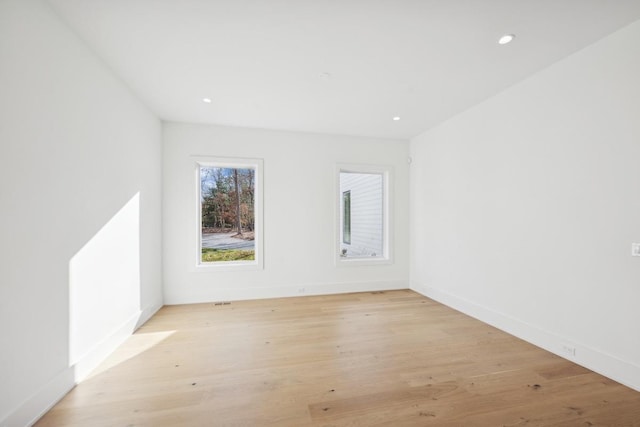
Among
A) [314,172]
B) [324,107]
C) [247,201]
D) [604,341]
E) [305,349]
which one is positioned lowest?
[305,349]

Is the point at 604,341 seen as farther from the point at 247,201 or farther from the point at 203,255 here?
the point at 203,255

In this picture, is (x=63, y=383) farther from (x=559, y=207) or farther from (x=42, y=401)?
(x=559, y=207)

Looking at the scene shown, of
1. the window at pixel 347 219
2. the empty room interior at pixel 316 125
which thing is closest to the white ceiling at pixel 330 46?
the empty room interior at pixel 316 125

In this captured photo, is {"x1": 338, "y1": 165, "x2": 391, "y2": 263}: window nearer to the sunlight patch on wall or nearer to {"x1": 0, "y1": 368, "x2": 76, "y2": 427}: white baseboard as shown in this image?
the sunlight patch on wall

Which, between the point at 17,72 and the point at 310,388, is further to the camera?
the point at 310,388

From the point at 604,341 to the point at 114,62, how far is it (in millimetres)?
5014

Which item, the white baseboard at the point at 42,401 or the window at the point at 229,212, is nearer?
the white baseboard at the point at 42,401

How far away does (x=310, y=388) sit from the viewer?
2.09m

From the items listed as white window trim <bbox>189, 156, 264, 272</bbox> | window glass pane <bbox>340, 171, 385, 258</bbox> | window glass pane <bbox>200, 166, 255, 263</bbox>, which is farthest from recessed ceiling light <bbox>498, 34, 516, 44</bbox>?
window glass pane <bbox>200, 166, 255, 263</bbox>

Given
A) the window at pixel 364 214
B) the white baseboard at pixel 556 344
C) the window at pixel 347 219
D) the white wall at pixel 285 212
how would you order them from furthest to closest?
1. the window at pixel 347 219
2. the window at pixel 364 214
3. the white wall at pixel 285 212
4. the white baseboard at pixel 556 344

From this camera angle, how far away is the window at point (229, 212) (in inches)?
175

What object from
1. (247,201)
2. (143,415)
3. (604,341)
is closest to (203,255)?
(247,201)

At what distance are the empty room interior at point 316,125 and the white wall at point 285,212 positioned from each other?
63mm

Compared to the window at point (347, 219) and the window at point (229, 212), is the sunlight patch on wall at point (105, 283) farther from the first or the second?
the window at point (347, 219)
